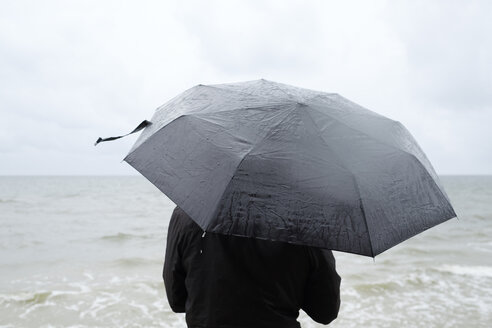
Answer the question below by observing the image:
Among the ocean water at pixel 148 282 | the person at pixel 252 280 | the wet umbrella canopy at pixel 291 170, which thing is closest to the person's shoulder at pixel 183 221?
the person at pixel 252 280

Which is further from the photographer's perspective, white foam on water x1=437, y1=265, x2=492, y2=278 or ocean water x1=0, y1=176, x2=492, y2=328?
white foam on water x1=437, y1=265, x2=492, y2=278

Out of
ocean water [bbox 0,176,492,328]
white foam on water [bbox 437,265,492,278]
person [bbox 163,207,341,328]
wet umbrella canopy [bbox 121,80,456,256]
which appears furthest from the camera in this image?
white foam on water [bbox 437,265,492,278]

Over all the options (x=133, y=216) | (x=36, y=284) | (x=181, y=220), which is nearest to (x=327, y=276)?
(x=181, y=220)

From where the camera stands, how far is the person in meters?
1.63

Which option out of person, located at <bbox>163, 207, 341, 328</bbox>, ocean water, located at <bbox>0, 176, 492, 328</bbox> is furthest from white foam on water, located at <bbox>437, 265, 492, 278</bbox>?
person, located at <bbox>163, 207, 341, 328</bbox>

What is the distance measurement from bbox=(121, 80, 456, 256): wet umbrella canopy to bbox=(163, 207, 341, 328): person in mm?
262

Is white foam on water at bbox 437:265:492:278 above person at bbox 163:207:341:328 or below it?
below

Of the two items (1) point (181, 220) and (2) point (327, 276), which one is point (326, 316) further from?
(1) point (181, 220)

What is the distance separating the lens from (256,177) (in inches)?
56.9

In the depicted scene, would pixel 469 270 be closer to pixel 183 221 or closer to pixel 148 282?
pixel 148 282

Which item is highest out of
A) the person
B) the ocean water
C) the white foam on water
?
the person

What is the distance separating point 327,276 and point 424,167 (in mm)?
716

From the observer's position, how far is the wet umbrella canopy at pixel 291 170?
4.58ft

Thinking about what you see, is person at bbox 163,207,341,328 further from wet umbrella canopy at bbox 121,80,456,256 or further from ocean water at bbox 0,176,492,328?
ocean water at bbox 0,176,492,328
